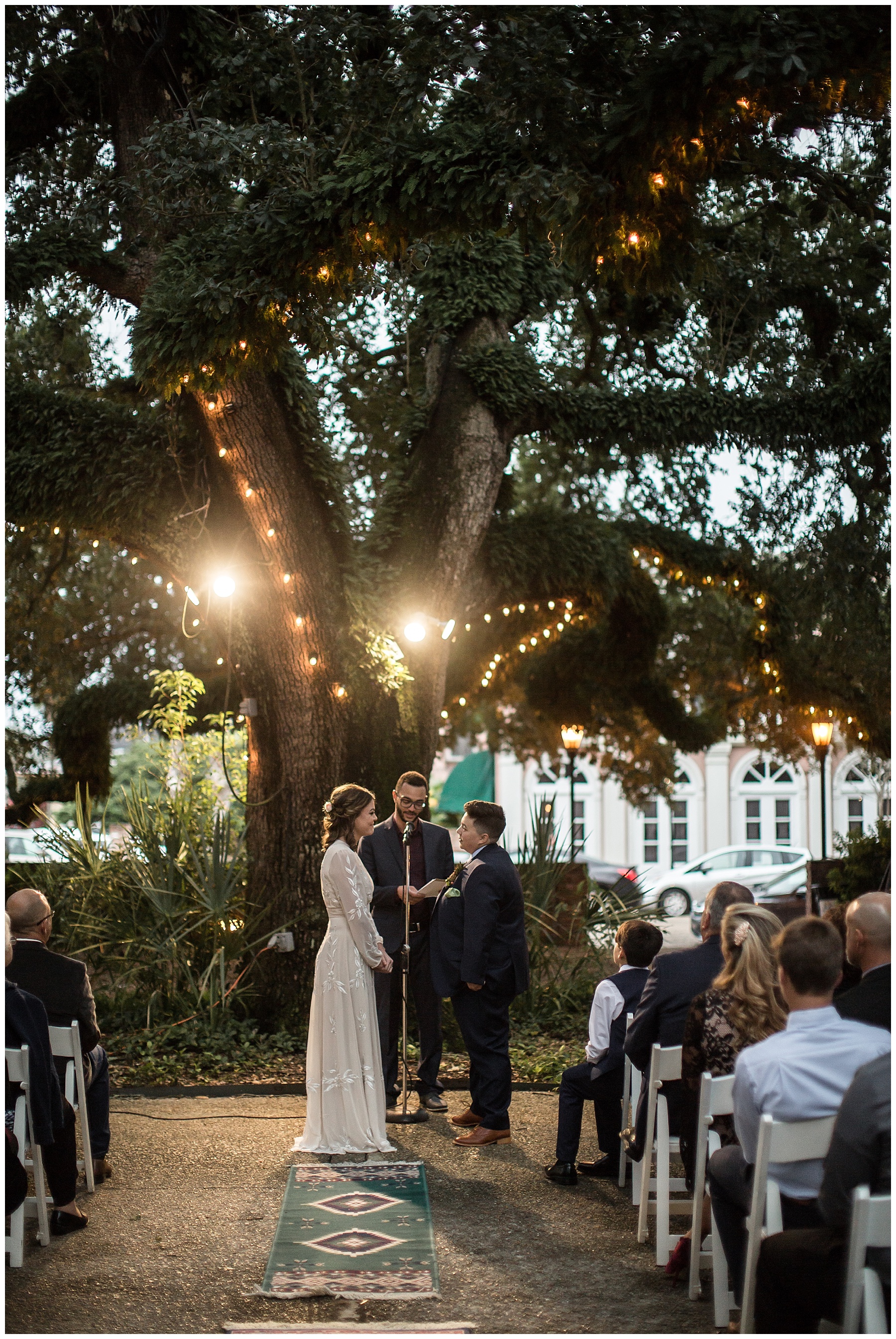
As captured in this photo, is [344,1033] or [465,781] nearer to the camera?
[344,1033]

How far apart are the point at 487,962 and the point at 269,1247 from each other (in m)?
2.20

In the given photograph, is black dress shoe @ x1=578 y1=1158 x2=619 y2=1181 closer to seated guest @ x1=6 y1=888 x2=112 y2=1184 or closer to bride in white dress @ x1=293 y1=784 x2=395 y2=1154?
bride in white dress @ x1=293 y1=784 x2=395 y2=1154

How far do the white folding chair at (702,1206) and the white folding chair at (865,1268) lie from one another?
3.28ft

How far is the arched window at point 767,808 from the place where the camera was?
43.8 meters

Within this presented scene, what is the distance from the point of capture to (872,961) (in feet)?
14.5

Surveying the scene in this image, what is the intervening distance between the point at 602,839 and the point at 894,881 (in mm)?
40135

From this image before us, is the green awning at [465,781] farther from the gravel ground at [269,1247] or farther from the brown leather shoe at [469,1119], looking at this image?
the gravel ground at [269,1247]

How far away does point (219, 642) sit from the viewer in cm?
1090

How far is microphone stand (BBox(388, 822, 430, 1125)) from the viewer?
24.4 ft

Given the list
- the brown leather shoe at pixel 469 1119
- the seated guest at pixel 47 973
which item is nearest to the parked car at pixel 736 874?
the brown leather shoe at pixel 469 1119

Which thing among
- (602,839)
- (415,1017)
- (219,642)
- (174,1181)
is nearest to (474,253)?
(219,642)

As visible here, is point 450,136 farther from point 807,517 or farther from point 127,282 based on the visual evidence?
point 807,517

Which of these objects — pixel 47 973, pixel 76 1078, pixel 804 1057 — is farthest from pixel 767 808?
pixel 804 1057

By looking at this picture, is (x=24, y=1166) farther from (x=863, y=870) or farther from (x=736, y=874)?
(x=736, y=874)
